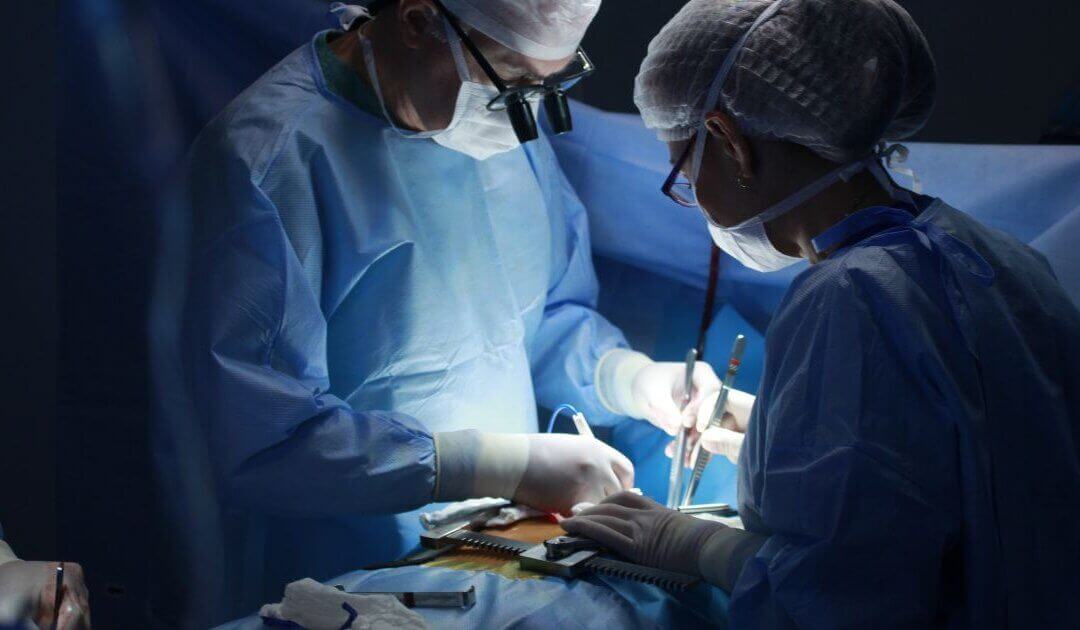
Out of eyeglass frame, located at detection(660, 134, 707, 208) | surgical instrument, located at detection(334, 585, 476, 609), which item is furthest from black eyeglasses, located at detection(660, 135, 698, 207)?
surgical instrument, located at detection(334, 585, 476, 609)

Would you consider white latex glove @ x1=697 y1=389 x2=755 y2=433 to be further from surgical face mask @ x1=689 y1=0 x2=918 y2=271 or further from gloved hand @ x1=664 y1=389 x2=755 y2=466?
surgical face mask @ x1=689 y1=0 x2=918 y2=271

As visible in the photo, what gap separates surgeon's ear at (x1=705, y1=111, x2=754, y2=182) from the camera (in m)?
1.41

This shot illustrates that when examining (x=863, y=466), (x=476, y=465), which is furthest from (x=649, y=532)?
(x=863, y=466)

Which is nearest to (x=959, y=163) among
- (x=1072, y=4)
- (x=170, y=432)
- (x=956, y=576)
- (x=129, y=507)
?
(x=1072, y=4)

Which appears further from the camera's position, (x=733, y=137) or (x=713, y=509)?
(x=713, y=509)

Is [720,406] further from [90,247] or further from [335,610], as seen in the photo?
[90,247]

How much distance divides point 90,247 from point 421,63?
0.78 metres

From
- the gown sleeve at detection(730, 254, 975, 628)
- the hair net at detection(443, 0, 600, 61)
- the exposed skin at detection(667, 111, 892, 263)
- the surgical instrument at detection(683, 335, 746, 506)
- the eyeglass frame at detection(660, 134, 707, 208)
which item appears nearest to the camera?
the gown sleeve at detection(730, 254, 975, 628)

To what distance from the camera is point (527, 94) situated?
5.90 ft

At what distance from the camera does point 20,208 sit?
1932mm

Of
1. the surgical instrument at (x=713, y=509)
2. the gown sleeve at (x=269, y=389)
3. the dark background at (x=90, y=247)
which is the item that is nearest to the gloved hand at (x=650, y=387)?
the surgical instrument at (x=713, y=509)

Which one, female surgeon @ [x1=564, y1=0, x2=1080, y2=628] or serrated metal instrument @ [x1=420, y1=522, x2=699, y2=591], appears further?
serrated metal instrument @ [x1=420, y1=522, x2=699, y2=591]

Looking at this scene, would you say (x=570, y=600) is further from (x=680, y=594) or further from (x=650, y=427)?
(x=650, y=427)

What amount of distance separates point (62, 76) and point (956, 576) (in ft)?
5.88
